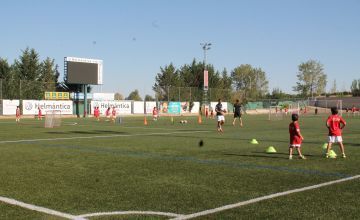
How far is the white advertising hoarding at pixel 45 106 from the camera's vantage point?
5906 cm

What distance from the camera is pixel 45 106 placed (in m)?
60.9

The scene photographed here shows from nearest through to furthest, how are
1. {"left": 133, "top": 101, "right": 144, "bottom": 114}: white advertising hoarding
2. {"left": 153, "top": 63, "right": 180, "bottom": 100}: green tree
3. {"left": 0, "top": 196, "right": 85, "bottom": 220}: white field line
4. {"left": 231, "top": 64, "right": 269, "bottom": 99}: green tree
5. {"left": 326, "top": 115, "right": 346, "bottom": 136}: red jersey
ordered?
{"left": 0, "top": 196, "right": 85, "bottom": 220}: white field line
{"left": 326, "top": 115, "right": 346, "bottom": 136}: red jersey
{"left": 133, "top": 101, "right": 144, "bottom": 114}: white advertising hoarding
{"left": 153, "top": 63, "right": 180, "bottom": 100}: green tree
{"left": 231, "top": 64, "right": 269, "bottom": 99}: green tree

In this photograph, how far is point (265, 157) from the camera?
41.9ft

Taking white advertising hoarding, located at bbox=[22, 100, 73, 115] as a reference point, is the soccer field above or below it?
below

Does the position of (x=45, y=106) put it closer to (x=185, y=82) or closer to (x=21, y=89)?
(x=21, y=89)

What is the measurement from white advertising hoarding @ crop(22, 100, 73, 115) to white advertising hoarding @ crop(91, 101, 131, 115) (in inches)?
159

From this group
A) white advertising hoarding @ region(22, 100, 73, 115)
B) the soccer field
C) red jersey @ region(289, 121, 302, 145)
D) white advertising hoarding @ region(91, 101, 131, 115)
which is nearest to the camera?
the soccer field

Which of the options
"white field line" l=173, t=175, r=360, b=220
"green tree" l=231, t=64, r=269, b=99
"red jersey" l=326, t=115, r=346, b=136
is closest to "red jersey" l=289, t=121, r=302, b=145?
"red jersey" l=326, t=115, r=346, b=136

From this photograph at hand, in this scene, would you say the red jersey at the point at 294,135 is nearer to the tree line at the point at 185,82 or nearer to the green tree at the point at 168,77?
the tree line at the point at 185,82

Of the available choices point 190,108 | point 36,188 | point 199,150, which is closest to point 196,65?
point 190,108

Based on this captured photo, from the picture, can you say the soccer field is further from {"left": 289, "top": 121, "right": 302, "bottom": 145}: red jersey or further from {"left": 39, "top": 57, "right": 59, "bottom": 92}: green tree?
{"left": 39, "top": 57, "right": 59, "bottom": 92}: green tree

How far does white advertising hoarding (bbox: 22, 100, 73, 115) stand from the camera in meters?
59.1

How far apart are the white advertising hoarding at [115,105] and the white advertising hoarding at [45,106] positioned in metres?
4.04

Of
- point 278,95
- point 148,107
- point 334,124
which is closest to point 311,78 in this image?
point 278,95
